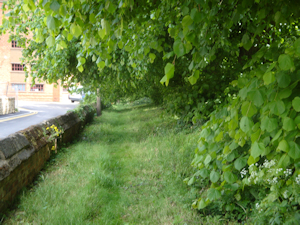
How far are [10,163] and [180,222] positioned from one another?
2.55m

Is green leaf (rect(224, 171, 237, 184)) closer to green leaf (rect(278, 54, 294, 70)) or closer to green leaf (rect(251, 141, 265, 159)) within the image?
green leaf (rect(251, 141, 265, 159))

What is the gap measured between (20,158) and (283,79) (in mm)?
3845

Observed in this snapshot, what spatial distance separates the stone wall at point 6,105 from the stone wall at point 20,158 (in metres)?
10.2

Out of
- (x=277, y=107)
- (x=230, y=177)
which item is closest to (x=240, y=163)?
(x=230, y=177)

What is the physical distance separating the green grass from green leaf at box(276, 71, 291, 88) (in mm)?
2183

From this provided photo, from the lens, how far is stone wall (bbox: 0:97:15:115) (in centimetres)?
1453

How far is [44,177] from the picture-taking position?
4812 mm

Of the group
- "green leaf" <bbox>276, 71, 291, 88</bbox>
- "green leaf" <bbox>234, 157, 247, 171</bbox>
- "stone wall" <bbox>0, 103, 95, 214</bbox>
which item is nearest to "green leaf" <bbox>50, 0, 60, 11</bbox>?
"green leaf" <bbox>276, 71, 291, 88</bbox>

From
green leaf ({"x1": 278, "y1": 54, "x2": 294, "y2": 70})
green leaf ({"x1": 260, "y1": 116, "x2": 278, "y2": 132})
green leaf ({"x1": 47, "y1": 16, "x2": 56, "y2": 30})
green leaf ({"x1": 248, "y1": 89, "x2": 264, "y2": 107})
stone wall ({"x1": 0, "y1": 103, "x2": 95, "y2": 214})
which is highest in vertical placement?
green leaf ({"x1": 47, "y1": 16, "x2": 56, "y2": 30})

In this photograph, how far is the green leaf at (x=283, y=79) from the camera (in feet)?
5.90

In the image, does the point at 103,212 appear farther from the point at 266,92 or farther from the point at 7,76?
the point at 7,76

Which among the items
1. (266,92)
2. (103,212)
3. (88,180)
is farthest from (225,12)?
(88,180)

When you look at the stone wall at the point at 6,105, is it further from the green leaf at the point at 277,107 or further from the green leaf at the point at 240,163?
the green leaf at the point at 277,107

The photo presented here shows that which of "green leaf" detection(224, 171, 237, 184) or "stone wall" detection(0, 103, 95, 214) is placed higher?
"green leaf" detection(224, 171, 237, 184)
